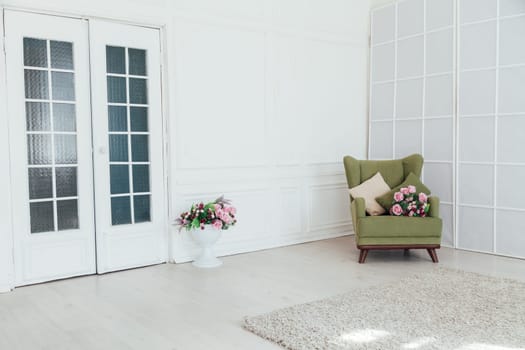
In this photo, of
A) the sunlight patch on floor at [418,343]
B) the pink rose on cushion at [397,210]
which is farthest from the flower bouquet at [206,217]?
the sunlight patch on floor at [418,343]

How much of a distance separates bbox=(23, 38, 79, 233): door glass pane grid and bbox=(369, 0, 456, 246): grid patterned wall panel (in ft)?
11.3

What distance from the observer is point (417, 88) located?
18.1ft

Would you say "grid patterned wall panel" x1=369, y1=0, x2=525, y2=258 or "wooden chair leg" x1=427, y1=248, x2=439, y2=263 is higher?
"grid patterned wall panel" x1=369, y1=0, x2=525, y2=258

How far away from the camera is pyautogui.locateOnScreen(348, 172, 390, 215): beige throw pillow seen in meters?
4.86

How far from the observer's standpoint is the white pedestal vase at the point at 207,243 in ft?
14.6

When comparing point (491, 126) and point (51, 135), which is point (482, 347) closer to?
point (491, 126)

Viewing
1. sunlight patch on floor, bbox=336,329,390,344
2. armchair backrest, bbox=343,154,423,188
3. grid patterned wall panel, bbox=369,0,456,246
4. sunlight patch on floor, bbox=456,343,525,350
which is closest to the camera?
sunlight patch on floor, bbox=456,343,525,350

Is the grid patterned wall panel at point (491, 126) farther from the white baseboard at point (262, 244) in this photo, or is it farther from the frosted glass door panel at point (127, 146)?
the frosted glass door panel at point (127, 146)

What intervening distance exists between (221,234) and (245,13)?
218cm

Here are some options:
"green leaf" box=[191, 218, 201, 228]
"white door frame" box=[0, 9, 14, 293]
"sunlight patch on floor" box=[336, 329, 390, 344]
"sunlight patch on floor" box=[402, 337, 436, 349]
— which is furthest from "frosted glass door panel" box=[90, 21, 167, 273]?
"sunlight patch on floor" box=[402, 337, 436, 349]

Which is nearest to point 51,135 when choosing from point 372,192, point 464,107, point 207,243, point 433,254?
point 207,243

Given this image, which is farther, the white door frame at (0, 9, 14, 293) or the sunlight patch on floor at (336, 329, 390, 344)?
the white door frame at (0, 9, 14, 293)

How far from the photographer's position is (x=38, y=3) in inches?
151

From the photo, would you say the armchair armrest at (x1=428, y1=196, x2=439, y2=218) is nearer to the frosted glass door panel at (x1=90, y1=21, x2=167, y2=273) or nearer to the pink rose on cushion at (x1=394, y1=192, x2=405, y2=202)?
the pink rose on cushion at (x1=394, y1=192, x2=405, y2=202)
